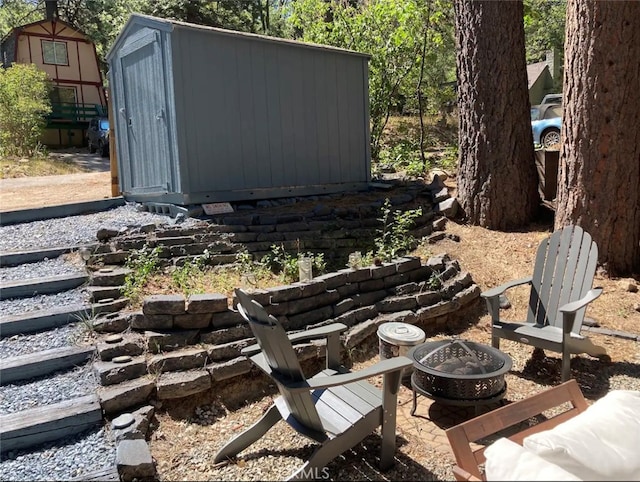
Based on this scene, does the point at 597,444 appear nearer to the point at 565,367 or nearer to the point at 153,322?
the point at 565,367

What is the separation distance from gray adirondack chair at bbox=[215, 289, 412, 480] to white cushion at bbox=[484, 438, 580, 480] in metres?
0.89

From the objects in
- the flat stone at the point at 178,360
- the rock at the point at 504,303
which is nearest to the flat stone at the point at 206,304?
the flat stone at the point at 178,360

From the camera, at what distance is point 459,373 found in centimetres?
312

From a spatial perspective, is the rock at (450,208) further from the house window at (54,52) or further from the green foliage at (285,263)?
the house window at (54,52)

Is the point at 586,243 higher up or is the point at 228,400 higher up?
the point at 586,243

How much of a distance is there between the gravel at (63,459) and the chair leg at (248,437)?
58 centimetres

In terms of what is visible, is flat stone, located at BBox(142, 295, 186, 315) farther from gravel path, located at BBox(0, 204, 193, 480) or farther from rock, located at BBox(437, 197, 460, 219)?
rock, located at BBox(437, 197, 460, 219)

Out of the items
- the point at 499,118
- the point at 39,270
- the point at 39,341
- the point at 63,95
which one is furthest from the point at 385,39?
the point at 63,95

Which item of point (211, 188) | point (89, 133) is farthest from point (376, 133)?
point (89, 133)

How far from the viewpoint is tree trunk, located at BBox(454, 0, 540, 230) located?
20.9ft

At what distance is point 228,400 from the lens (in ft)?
11.6

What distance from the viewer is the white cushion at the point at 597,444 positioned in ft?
5.84

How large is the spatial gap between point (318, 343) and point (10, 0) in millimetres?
29090

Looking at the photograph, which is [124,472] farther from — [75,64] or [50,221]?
[75,64]
